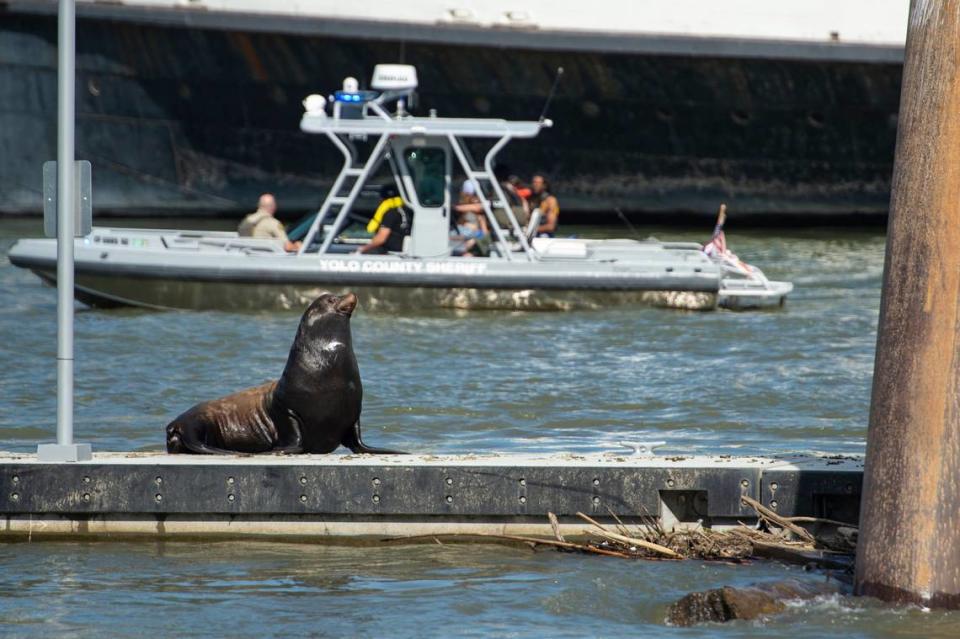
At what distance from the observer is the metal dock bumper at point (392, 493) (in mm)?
6809

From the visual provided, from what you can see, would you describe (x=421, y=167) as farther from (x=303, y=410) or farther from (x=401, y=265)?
(x=303, y=410)

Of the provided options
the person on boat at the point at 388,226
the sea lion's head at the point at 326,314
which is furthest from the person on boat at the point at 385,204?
the sea lion's head at the point at 326,314

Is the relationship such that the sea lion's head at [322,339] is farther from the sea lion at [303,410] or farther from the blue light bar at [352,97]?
the blue light bar at [352,97]

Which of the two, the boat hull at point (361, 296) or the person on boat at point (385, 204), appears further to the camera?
the person on boat at point (385, 204)

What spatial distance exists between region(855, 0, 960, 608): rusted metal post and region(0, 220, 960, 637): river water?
0.23 meters

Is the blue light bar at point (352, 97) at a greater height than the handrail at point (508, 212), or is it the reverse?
the blue light bar at point (352, 97)

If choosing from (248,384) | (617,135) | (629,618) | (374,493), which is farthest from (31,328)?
(617,135)

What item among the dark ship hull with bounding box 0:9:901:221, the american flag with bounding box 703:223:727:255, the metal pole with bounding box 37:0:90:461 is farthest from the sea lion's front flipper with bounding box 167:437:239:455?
the dark ship hull with bounding box 0:9:901:221

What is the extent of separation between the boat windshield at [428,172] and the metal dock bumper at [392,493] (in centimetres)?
881

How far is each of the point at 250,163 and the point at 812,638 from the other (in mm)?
20252

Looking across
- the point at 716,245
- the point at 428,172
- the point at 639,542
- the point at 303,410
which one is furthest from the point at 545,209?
the point at 639,542

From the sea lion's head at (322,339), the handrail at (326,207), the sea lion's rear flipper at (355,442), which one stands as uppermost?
the handrail at (326,207)

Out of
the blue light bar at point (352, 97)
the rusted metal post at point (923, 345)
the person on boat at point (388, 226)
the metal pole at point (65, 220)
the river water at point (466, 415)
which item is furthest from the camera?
the blue light bar at point (352, 97)

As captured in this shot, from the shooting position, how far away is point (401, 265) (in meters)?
15.2
